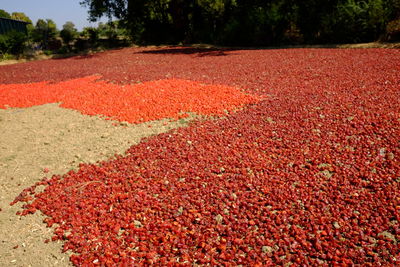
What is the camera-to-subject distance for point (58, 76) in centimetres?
1502

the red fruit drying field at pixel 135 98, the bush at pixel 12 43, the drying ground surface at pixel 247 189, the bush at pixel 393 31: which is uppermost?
the bush at pixel 12 43

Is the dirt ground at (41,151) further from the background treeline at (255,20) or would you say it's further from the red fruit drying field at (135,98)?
the background treeline at (255,20)

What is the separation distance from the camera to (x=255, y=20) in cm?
2392

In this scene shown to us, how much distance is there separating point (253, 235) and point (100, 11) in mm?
33108

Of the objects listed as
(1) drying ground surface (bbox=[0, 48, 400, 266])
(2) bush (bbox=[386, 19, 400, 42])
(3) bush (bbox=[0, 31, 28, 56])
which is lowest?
(1) drying ground surface (bbox=[0, 48, 400, 266])

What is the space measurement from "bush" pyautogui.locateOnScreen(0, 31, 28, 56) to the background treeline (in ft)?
28.0

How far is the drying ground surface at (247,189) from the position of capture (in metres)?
3.35

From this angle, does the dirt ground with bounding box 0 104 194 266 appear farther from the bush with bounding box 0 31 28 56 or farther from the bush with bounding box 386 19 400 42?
the bush with bounding box 0 31 28 56

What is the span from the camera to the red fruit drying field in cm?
802

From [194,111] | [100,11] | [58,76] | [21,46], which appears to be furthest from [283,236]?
[100,11]

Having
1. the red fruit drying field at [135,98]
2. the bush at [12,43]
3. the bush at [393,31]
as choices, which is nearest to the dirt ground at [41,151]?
the red fruit drying field at [135,98]

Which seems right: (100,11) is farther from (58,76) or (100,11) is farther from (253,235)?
(253,235)

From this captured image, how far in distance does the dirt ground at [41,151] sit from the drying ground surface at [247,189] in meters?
0.14

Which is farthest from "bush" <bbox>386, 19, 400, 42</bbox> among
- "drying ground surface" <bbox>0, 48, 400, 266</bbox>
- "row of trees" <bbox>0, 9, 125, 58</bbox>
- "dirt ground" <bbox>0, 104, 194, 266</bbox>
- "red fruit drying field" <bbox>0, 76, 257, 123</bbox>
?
"row of trees" <bbox>0, 9, 125, 58</bbox>
